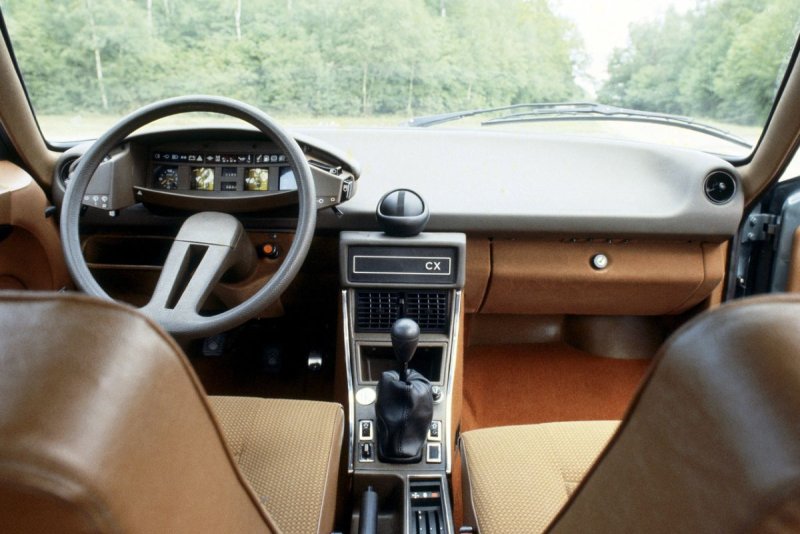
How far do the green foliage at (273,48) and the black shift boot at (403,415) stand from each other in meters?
0.96

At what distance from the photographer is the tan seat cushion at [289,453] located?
4.00 ft

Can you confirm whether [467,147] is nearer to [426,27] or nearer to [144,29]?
[426,27]

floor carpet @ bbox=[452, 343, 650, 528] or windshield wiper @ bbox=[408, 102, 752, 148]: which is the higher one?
windshield wiper @ bbox=[408, 102, 752, 148]

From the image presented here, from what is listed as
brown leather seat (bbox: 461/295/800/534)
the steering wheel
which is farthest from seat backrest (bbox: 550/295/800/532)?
the steering wheel

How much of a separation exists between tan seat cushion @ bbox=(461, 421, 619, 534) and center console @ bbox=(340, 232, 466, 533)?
23 centimetres

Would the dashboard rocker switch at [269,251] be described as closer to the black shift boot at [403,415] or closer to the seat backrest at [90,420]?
the black shift boot at [403,415]

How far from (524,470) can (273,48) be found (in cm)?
141

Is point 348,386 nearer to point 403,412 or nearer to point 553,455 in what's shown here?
point 403,412

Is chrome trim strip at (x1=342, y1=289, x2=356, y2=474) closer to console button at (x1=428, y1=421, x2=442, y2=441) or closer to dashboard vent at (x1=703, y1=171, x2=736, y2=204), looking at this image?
console button at (x1=428, y1=421, x2=442, y2=441)

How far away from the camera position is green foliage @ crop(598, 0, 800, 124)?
5.93 ft

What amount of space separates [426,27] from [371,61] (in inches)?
7.8

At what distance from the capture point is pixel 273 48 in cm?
193

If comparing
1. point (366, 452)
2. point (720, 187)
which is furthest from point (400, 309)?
point (720, 187)

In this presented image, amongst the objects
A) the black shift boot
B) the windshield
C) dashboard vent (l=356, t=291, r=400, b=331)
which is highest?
the windshield
